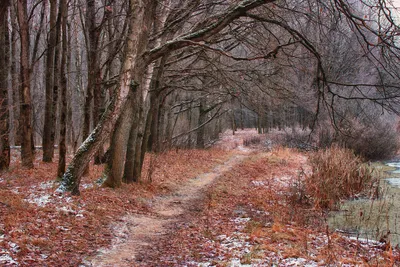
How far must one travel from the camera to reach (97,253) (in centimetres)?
543

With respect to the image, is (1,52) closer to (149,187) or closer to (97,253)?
(149,187)

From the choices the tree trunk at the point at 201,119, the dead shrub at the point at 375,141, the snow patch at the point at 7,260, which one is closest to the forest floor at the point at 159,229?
the snow patch at the point at 7,260

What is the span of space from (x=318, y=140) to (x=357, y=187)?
1441cm

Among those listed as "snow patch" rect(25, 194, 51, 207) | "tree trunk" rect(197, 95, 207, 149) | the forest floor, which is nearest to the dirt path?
the forest floor

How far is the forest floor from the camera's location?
17.1 feet

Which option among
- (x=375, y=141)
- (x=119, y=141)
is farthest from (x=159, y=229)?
(x=375, y=141)

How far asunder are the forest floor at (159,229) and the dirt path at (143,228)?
0.6 inches

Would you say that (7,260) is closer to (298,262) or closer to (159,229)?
(159,229)

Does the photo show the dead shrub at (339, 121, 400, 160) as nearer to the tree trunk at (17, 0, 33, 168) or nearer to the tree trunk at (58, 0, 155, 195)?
the tree trunk at (58, 0, 155, 195)

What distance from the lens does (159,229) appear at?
7195 millimetres

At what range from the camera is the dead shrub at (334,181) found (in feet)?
33.9

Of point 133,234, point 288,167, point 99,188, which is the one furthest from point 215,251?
point 288,167

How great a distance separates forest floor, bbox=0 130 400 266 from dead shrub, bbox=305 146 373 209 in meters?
0.66

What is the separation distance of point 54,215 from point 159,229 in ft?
6.24
